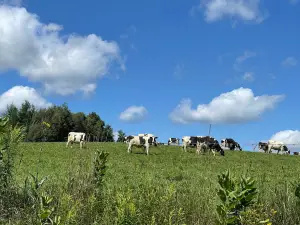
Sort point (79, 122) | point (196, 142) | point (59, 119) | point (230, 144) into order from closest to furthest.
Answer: point (196, 142), point (230, 144), point (59, 119), point (79, 122)

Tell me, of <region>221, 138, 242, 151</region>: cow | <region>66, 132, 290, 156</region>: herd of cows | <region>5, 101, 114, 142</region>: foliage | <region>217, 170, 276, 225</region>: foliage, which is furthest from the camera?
<region>5, 101, 114, 142</region>: foliage

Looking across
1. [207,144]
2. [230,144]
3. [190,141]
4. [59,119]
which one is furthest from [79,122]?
[207,144]

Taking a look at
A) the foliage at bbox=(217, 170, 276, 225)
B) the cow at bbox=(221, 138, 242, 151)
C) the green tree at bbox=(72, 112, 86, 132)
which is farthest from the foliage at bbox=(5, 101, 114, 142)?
the foliage at bbox=(217, 170, 276, 225)

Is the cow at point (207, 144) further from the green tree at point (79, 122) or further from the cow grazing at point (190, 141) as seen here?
the green tree at point (79, 122)

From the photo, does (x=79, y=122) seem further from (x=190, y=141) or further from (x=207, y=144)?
(x=207, y=144)

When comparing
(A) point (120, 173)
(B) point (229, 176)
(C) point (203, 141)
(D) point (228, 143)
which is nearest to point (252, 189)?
(B) point (229, 176)

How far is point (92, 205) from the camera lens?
5609 mm

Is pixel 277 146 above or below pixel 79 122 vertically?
below

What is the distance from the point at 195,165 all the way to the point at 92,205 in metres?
18.0

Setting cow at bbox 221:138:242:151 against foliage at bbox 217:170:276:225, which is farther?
cow at bbox 221:138:242:151

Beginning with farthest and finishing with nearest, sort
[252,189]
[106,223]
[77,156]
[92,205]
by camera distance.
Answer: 1. [77,156]
2. [92,205]
3. [106,223]
4. [252,189]

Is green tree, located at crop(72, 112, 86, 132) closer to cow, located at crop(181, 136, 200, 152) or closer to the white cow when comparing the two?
the white cow

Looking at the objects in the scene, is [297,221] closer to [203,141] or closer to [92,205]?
[92,205]

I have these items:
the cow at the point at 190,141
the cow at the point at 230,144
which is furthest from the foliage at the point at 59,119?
the cow at the point at 190,141
